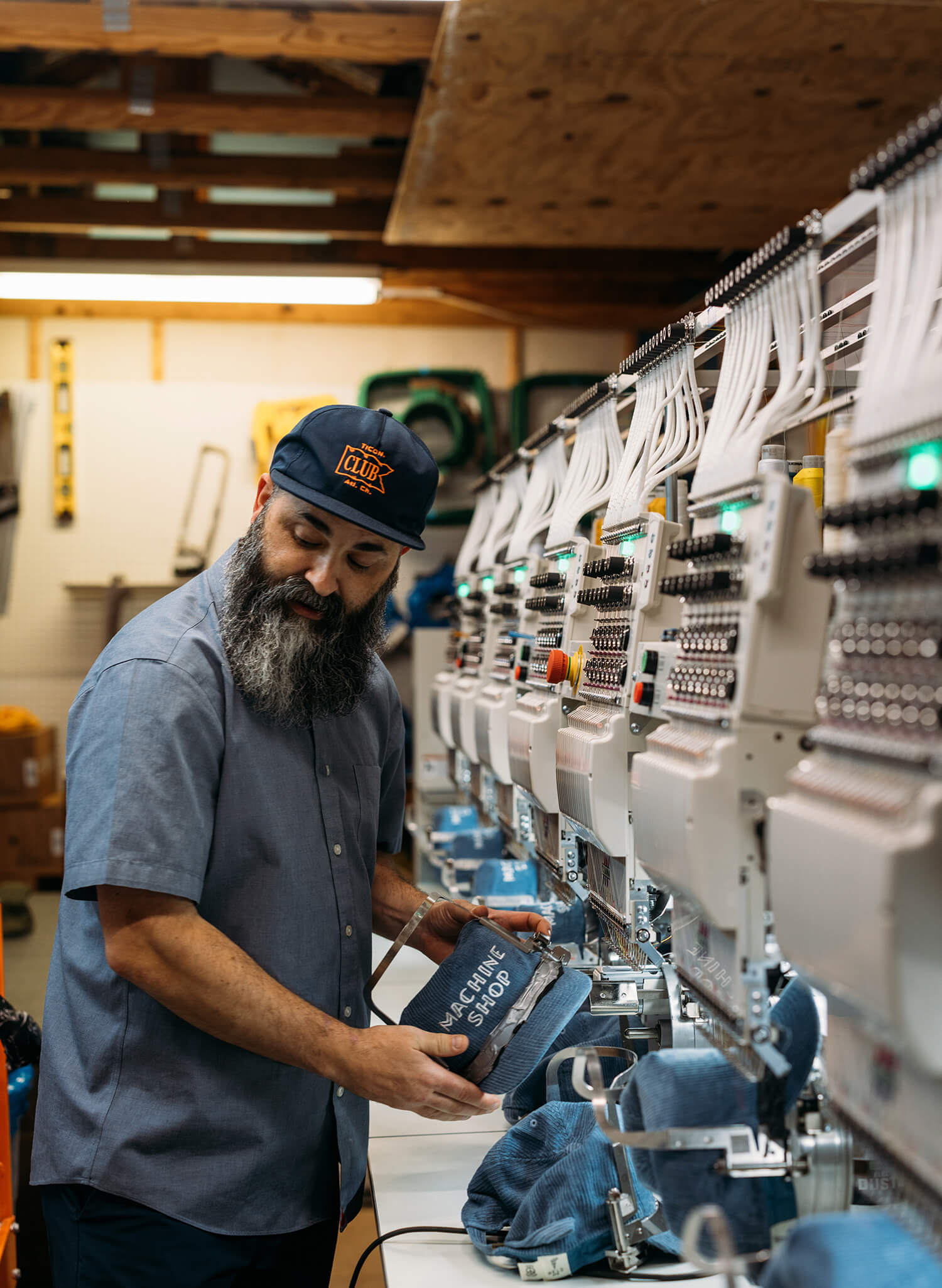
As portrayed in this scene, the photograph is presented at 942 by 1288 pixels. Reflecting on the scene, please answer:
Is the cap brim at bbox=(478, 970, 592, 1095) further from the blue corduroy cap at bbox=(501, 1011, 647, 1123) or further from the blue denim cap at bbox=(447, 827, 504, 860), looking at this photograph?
the blue denim cap at bbox=(447, 827, 504, 860)

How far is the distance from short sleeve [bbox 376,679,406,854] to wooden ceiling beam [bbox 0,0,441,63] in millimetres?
2825

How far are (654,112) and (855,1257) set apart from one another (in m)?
4.05

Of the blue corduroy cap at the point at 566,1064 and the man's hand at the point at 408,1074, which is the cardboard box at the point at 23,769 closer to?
the blue corduroy cap at the point at 566,1064

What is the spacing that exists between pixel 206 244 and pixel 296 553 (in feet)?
17.9

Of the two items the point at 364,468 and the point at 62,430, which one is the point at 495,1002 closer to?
the point at 364,468

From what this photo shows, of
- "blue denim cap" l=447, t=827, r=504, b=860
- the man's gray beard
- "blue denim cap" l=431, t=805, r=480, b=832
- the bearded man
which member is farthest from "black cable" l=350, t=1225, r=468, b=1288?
"blue denim cap" l=431, t=805, r=480, b=832

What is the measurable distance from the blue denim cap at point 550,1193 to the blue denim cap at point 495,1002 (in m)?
0.33

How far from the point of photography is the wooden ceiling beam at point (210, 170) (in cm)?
577

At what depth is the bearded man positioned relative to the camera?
173cm

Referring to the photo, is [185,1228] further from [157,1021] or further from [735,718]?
[735,718]

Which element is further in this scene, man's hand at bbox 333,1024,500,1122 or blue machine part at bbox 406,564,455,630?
blue machine part at bbox 406,564,455,630

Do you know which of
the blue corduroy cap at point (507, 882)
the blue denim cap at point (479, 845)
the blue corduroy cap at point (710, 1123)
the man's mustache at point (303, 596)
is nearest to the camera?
the blue corduroy cap at point (710, 1123)

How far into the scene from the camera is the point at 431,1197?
2307 millimetres

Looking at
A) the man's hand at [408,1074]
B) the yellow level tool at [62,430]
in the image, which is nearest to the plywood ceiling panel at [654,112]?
the yellow level tool at [62,430]
